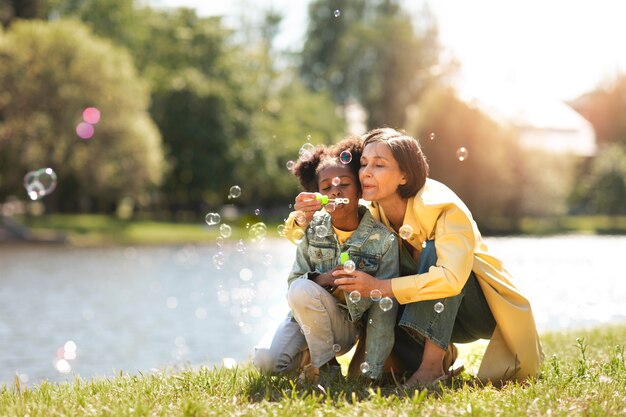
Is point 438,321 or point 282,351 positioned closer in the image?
Result: point 438,321

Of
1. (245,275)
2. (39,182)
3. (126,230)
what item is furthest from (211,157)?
(39,182)

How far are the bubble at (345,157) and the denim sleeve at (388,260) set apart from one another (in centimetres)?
51

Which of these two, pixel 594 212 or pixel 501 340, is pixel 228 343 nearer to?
pixel 501 340

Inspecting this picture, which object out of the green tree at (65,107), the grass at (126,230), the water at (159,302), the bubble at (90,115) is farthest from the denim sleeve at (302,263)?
the bubble at (90,115)

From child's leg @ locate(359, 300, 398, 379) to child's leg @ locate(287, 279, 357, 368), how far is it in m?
0.19

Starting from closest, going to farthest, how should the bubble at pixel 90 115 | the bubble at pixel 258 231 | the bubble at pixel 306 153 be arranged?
the bubble at pixel 306 153, the bubble at pixel 258 231, the bubble at pixel 90 115

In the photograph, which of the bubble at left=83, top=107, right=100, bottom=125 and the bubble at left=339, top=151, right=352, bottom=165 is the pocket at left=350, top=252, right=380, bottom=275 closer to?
the bubble at left=339, top=151, right=352, bottom=165

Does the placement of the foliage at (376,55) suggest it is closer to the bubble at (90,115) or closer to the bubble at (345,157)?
the bubble at (90,115)

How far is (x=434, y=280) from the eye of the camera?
4.59 m

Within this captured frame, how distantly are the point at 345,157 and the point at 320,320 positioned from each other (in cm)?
99

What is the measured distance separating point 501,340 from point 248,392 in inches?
62.6

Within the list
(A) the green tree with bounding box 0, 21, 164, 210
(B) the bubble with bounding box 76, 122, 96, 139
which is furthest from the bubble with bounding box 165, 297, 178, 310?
(B) the bubble with bounding box 76, 122, 96, 139

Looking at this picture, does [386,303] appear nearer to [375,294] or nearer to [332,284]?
[375,294]

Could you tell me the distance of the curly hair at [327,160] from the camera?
196 inches
